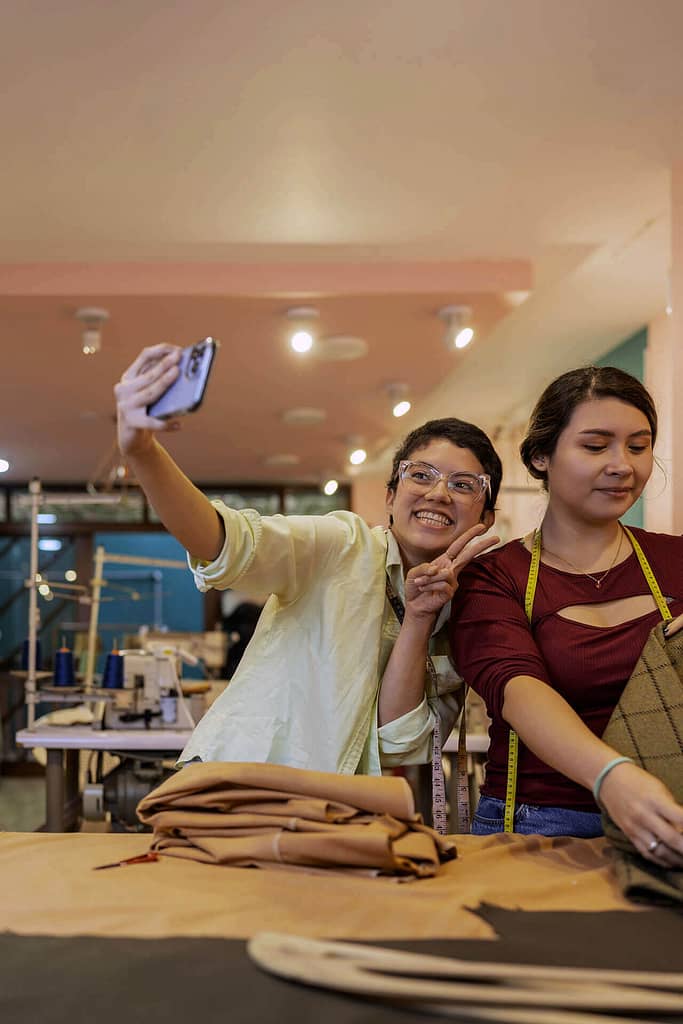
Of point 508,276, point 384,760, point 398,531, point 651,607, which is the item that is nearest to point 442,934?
point 384,760

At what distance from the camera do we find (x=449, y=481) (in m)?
1.66

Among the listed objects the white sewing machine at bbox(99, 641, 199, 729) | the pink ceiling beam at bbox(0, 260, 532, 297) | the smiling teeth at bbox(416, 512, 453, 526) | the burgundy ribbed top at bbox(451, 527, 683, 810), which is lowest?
the white sewing machine at bbox(99, 641, 199, 729)

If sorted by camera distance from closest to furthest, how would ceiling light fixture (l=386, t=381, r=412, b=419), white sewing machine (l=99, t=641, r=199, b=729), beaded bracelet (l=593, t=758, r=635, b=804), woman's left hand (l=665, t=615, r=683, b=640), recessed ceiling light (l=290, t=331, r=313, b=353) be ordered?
beaded bracelet (l=593, t=758, r=635, b=804)
woman's left hand (l=665, t=615, r=683, b=640)
white sewing machine (l=99, t=641, r=199, b=729)
recessed ceiling light (l=290, t=331, r=313, b=353)
ceiling light fixture (l=386, t=381, r=412, b=419)

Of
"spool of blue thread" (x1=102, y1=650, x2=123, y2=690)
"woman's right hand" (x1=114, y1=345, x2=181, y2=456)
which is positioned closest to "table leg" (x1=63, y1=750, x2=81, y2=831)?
"spool of blue thread" (x1=102, y1=650, x2=123, y2=690)

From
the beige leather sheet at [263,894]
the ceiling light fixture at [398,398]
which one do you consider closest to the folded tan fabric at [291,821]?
the beige leather sheet at [263,894]

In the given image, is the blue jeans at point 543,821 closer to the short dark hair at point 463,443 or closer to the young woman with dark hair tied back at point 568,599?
the young woman with dark hair tied back at point 568,599

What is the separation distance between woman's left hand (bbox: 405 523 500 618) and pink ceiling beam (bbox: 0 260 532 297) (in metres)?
2.77

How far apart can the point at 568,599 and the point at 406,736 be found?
33cm

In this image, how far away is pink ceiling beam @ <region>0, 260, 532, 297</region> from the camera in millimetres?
4086

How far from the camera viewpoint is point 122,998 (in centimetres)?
80

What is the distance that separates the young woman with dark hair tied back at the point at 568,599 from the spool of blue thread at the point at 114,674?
2708 mm

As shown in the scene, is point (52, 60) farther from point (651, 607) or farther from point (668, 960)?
point (668, 960)

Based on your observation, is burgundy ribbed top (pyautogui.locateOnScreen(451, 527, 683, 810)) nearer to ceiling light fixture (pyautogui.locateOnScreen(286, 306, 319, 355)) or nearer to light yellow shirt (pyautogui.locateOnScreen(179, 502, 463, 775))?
light yellow shirt (pyautogui.locateOnScreen(179, 502, 463, 775))

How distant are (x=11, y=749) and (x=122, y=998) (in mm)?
9367
